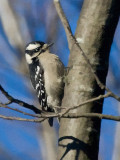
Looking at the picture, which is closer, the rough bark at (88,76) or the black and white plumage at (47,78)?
the rough bark at (88,76)

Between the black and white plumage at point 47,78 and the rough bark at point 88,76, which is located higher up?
the black and white plumage at point 47,78

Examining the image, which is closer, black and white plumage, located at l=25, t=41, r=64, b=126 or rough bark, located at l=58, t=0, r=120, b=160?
rough bark, located at l=58, t=0, r=120, b=160

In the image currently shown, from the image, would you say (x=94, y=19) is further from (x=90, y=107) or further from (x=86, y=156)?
(x=86, y=156)

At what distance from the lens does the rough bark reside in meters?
2.21

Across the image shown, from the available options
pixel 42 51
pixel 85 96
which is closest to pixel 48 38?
pixel 42 51

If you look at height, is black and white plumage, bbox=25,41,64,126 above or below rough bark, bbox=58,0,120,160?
above

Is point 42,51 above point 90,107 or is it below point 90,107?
above

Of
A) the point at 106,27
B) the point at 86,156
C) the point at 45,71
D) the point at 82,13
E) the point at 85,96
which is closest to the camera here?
the point at 86,156

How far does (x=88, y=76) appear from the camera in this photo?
236 centimetres

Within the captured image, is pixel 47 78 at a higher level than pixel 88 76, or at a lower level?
higher

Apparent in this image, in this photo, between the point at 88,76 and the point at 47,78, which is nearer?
the point at 88,76

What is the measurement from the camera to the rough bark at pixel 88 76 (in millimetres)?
2205

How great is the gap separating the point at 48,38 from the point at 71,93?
3.64 metres

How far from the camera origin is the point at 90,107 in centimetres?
228
